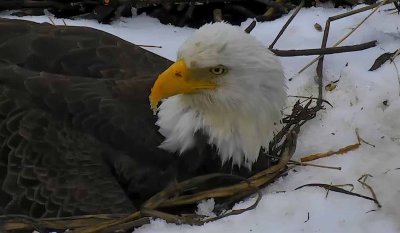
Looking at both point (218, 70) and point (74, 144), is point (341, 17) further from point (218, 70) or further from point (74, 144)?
point (74, 144)

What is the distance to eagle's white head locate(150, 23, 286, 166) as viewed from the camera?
3682 millimetres

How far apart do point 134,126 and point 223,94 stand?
484mm

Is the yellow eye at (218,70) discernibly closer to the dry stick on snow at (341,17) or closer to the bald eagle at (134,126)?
the bald eagle at (134,126)

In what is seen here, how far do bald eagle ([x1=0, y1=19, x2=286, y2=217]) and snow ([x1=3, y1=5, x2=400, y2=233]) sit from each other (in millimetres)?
262

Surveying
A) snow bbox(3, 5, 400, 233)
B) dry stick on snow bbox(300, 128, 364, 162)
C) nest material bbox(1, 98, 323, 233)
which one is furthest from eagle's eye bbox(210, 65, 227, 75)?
dry stick on snow bbox(300, 128, 364, 162)

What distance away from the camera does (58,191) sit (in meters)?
3.89

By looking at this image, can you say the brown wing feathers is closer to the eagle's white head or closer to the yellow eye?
the eagle's white head

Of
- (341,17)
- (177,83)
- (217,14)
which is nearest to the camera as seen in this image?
(177,83)

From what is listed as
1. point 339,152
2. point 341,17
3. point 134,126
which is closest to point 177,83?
point 134,126

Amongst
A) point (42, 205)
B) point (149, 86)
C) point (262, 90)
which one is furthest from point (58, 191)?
point (262, 90)

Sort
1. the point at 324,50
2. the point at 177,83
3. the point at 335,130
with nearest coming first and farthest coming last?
the point at 177,83
the point at 335,130
the point at 324,50

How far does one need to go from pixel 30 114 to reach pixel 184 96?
2.40 ft

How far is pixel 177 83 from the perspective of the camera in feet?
12.1

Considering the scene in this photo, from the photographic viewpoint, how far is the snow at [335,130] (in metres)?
3.54
